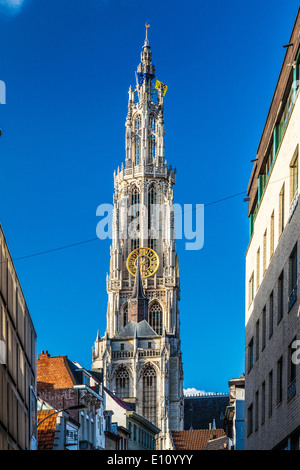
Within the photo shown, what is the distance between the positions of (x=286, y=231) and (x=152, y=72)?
512ft

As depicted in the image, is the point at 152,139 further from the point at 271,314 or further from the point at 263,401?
the point at 271,314

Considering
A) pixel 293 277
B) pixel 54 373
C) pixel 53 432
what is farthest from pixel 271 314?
pixel 54 373

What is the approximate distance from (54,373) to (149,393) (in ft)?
260

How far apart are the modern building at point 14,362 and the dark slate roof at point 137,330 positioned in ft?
363

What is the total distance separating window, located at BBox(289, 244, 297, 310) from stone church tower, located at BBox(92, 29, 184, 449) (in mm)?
105026

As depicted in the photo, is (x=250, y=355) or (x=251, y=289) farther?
(x=251, y=289)

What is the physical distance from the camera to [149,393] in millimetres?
145250

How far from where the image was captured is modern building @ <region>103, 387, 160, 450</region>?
285 feet

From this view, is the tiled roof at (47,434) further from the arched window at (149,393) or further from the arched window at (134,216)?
the arched window at (134,216)

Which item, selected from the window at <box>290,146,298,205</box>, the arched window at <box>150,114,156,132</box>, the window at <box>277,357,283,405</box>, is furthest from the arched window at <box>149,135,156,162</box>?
the window at <box>290,146,298,205</box>

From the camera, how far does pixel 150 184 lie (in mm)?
167875

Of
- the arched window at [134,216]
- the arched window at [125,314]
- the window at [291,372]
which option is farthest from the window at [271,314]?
the arched window at [134,216]

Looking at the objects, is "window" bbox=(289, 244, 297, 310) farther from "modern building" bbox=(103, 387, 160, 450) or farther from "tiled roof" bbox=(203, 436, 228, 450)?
"modern building" bbox=(103, 387, 160, 450)

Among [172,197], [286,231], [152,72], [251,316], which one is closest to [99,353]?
[172,197]
